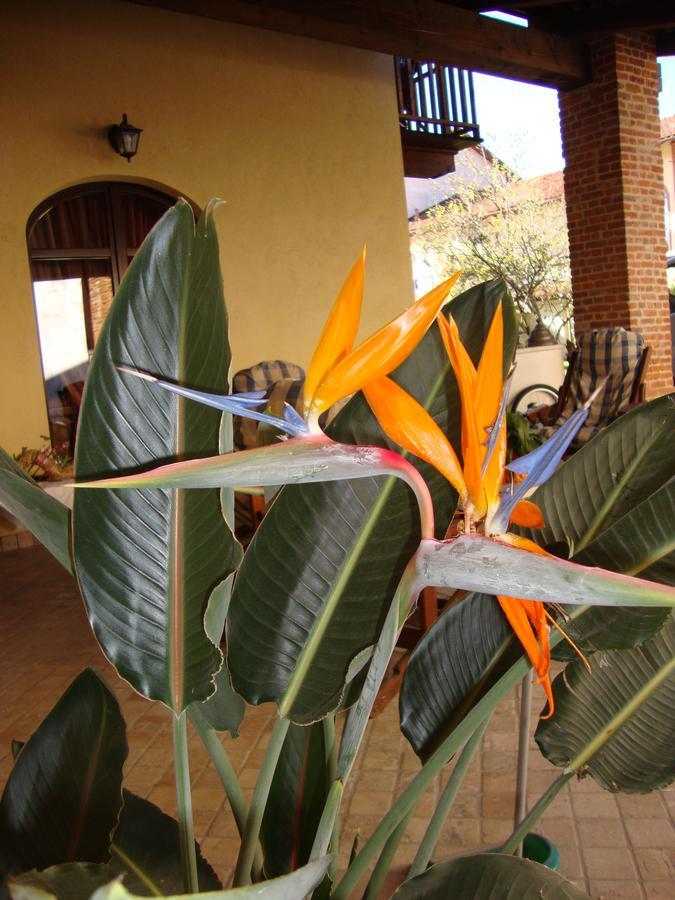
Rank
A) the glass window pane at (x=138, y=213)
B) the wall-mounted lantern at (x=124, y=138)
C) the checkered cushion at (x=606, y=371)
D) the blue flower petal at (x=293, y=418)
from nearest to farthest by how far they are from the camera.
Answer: the blue flower petal at (x=293, y=418)
the wall-mounted lantern at (x=124, y=138)
the checkered cushion at (x=606, y=371)
the glass window pane at (x=138, y=213)

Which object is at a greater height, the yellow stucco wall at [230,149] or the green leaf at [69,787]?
the yellow stucco wall at [230,149]

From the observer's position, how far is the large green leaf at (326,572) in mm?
736

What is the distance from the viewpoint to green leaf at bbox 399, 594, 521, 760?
0.88 m

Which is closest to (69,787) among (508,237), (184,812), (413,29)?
(184,812)

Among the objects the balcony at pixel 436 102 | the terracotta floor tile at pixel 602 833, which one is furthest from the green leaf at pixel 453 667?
the balcony at pixel 436 102

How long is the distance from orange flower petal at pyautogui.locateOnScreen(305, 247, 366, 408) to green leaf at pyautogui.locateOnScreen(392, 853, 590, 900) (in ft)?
1.37

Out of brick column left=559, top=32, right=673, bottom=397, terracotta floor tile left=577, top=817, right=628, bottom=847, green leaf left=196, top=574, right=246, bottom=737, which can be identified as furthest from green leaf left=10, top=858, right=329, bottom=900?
brick column left=559, top=32, right=673, bottom=397

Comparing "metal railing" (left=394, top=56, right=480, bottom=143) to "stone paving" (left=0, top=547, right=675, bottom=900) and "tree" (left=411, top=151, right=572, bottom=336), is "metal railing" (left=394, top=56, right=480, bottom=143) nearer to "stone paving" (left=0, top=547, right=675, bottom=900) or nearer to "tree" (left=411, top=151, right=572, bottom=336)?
"tree" (left=411, top=151, right=572, bottom=336)

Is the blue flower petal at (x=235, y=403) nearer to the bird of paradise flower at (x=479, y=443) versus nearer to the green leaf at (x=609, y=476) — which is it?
the bird of paradise flower at (x=479, y=443)

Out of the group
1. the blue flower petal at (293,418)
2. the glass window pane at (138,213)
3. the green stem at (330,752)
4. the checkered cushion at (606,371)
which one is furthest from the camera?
the glass window pane at (138,213)

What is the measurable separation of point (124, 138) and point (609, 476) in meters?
5.35

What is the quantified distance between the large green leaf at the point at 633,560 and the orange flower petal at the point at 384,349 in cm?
32

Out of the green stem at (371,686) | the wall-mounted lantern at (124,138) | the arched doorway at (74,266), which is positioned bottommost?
the green stem at (371,686)

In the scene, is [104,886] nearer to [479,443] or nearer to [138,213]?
[479,443]
